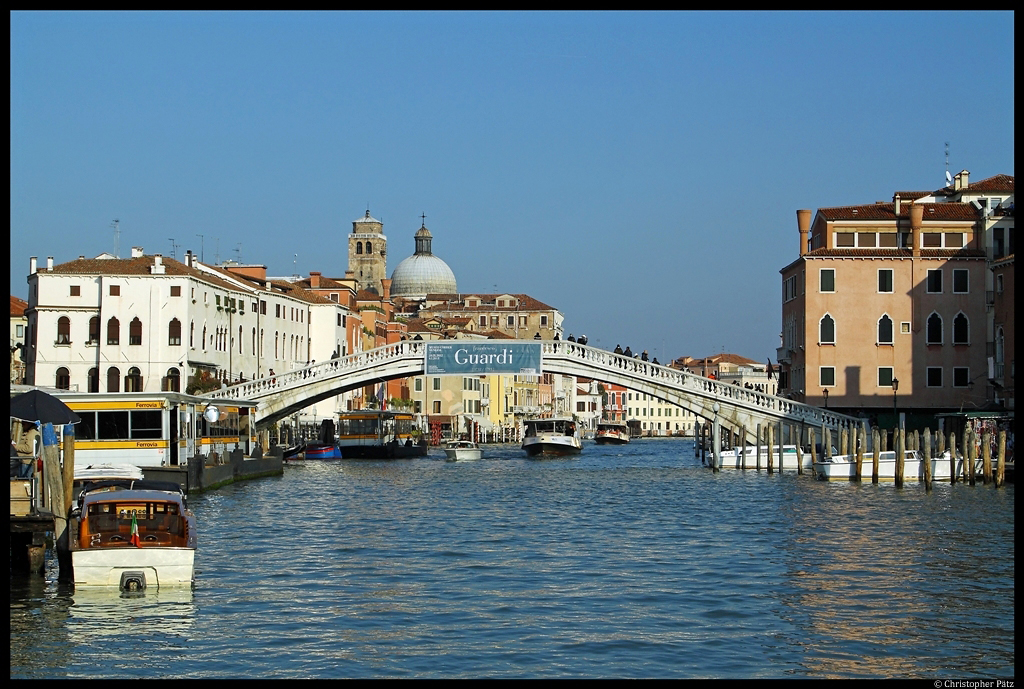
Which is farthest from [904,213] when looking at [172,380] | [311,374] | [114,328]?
[114,328]

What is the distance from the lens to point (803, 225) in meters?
40.3

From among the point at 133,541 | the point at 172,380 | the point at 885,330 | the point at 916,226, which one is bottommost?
the point at 133,541

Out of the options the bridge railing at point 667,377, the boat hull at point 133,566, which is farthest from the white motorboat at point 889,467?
the boat hull at point 133,566

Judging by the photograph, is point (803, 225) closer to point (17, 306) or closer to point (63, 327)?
point (63, 327)

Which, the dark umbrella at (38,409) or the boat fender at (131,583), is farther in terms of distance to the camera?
the dark umbrella at (38,409)

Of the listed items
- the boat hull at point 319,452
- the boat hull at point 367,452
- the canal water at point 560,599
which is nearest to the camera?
the canal water at point 560,599

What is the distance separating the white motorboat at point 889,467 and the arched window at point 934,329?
6.88 m

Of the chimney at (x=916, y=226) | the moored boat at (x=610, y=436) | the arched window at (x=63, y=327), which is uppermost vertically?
the chimney at (x=916, y=226)

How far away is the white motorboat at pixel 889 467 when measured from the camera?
96.9ft

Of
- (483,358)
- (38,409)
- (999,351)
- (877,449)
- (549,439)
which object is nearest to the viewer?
(38,409)

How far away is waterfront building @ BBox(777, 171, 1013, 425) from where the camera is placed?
36969 millimetres

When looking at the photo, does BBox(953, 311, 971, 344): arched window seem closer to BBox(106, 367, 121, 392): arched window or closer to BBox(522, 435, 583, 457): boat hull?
BBox(522, 435, 583, 457): boat hull

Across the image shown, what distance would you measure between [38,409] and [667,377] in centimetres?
2442

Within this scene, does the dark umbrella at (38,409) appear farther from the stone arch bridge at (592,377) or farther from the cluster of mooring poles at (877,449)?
the stone arch bridge at (592,377)
